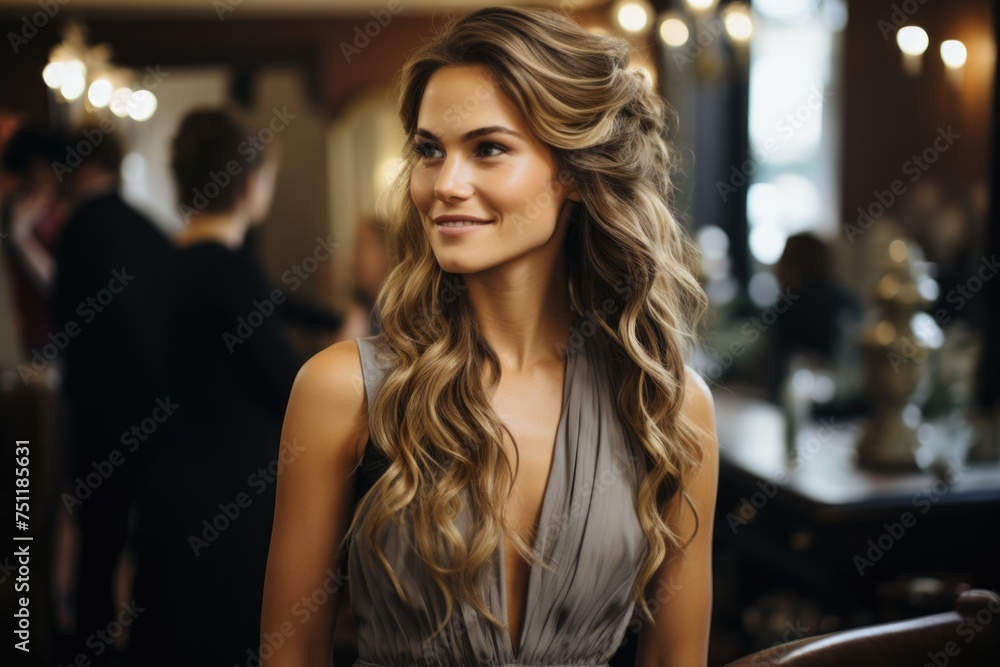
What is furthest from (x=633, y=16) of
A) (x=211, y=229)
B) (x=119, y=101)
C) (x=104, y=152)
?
(x=119, y=101)

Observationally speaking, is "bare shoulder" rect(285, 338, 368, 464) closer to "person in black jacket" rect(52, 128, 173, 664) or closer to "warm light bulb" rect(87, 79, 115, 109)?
"person in black jacket" rect(52, 128, 173, 664)

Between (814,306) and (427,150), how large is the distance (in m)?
2.92

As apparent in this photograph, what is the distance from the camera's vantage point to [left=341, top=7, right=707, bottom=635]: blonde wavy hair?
1207mm

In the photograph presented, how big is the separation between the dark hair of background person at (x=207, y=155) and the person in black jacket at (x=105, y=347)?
715 mm

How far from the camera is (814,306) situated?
12.5 ft

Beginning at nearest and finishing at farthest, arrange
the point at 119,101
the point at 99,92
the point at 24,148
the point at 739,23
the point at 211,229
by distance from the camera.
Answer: the point at 211,229 → the point at 739,23 → the point at 24,148 → the point at 99,92 → the point at 119,101

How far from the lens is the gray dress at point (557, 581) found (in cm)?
124

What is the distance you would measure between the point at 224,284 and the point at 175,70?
582 centimetres

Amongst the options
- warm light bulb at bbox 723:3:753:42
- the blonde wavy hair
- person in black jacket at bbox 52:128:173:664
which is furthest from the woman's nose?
warm light bulb at bbox 723:3:753:42

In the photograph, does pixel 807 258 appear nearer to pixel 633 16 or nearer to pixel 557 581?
pixel 633 16

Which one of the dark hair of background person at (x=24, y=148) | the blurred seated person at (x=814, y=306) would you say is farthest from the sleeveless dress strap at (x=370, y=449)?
the dark hair of background person at (x=24, y=148)

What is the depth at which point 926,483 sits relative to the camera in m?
2.54

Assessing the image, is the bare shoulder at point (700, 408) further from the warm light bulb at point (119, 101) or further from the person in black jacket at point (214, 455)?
the warm light bulb at point (119, 101)

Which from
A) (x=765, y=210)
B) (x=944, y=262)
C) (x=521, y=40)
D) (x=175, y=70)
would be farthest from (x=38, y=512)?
(x=175, y=70)
